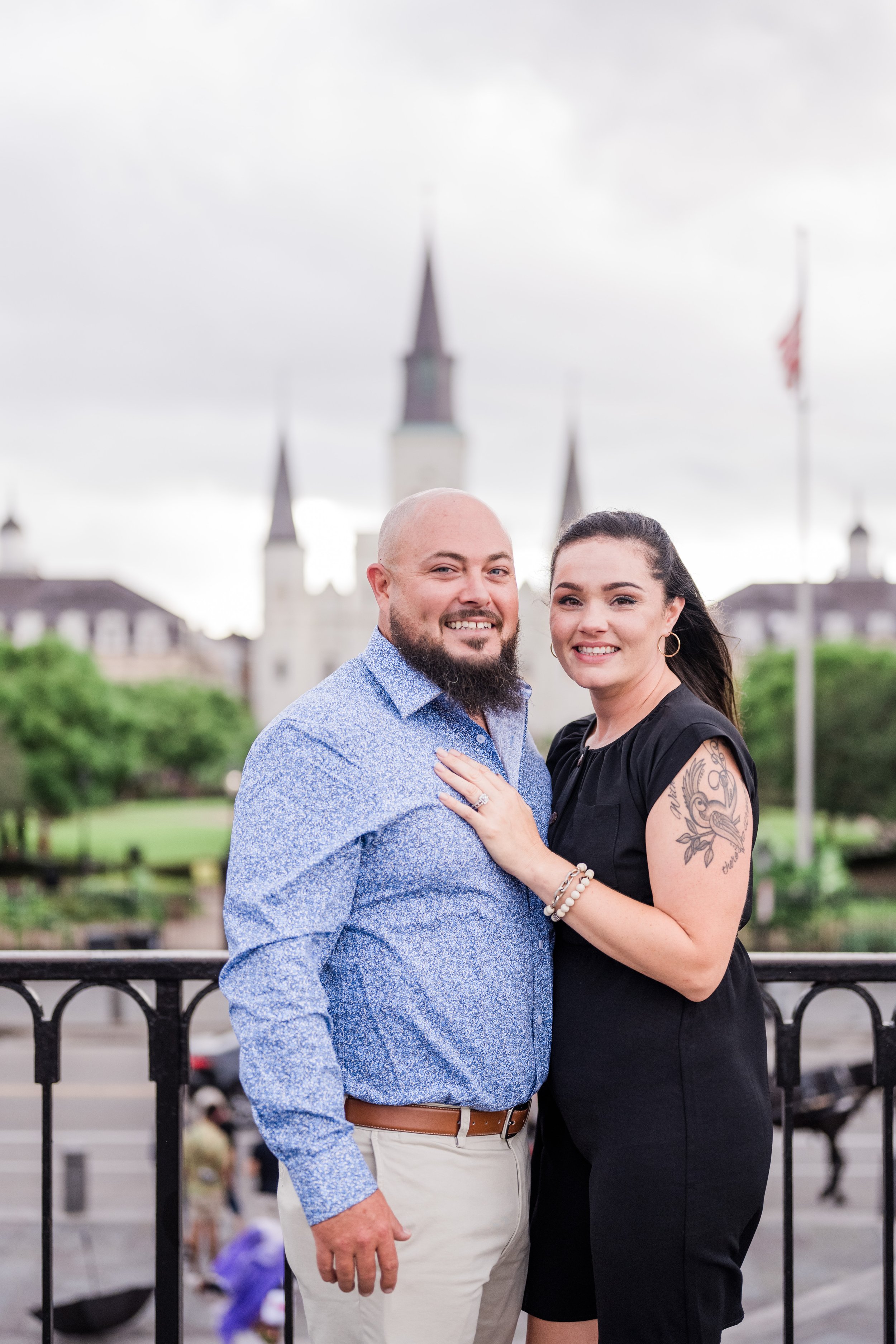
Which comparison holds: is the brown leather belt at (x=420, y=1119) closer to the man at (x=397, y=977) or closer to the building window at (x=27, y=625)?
the man at (x=397, y=977)

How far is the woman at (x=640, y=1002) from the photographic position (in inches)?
88.4

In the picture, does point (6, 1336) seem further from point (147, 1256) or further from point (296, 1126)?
point (296, 1126)

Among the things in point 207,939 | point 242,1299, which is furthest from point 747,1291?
point 207,939

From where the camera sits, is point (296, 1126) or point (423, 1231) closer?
point (296, 1126)

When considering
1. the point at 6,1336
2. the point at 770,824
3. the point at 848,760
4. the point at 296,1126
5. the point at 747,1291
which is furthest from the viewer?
the point at 770,824

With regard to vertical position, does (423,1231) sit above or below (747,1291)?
above

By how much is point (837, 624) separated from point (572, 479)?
26.8 m

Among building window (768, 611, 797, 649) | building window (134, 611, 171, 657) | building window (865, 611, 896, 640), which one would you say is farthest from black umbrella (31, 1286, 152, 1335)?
building window (134, 611, 171, 657)

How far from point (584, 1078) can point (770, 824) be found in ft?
159

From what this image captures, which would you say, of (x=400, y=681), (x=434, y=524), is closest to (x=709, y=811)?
(x=400, y=681)

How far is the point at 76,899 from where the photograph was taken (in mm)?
30156

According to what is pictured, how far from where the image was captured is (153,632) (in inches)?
3509

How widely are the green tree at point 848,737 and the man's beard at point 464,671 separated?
35.3m

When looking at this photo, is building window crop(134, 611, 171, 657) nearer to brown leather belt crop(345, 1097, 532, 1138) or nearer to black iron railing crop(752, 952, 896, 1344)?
black iron railing crop(752, 952, 896, 1344)
